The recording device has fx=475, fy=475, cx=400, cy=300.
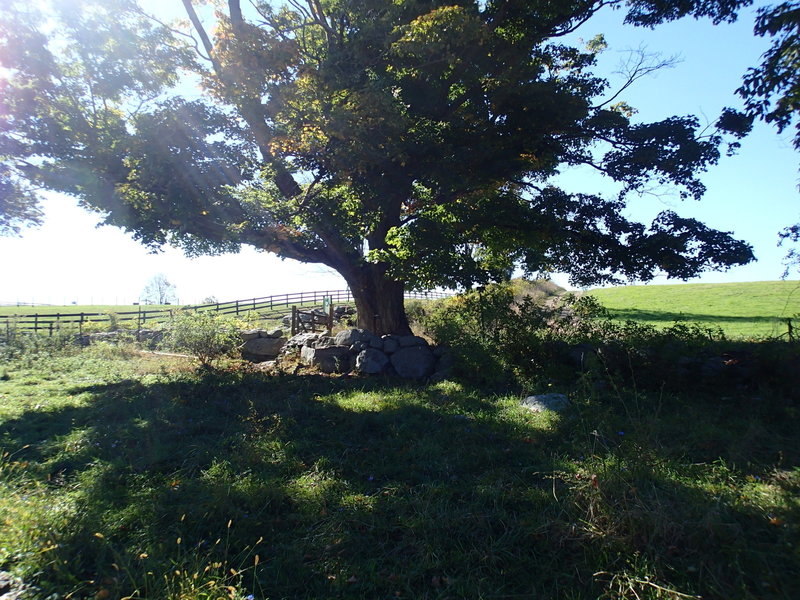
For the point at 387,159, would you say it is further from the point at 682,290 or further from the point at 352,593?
the point at 682,290

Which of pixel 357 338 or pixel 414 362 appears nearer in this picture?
pixel 414 362

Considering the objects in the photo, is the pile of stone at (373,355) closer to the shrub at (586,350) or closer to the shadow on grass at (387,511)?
the shrub at (586,350)

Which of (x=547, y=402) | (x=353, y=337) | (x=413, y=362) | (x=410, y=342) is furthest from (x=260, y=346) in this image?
(x=547, y=402)

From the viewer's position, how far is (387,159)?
1079cm

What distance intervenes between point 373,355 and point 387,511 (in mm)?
6824

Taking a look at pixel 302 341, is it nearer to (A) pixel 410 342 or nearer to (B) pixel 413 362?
(A) pixel 410 342

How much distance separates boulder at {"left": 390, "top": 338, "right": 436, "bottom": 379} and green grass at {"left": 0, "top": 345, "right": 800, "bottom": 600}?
9.80 feet

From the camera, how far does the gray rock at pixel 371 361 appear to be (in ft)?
34.4

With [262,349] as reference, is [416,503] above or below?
below

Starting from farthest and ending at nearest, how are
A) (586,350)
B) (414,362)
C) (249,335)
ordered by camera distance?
(249,335)
(414,362)
(586,350)

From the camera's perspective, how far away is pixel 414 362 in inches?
404

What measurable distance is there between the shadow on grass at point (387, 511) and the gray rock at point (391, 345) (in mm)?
4152

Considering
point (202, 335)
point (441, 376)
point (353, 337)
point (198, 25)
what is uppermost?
point (198, 25)

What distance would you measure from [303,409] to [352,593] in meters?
4.53
